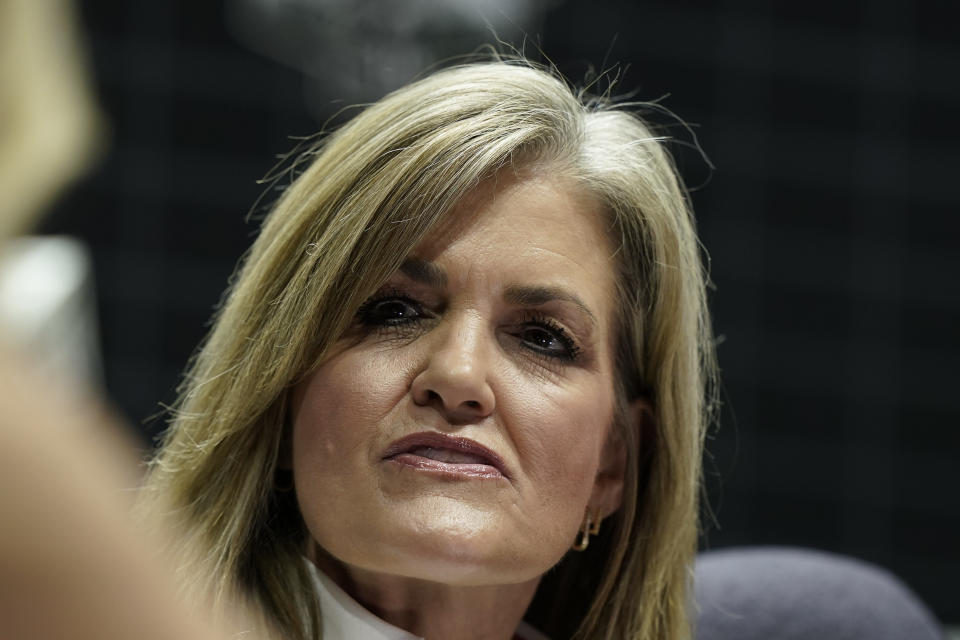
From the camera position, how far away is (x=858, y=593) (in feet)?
7.93

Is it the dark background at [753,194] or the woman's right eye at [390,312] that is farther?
the dark background at [753,194]

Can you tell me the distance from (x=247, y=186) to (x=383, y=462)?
3.55m

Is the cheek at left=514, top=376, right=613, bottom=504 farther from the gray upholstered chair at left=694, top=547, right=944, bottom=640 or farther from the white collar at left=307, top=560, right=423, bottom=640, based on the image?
the gray upholstered chair at left=694, top=547, right=944, bottom=640

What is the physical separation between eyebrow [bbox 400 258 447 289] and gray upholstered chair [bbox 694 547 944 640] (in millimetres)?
1026

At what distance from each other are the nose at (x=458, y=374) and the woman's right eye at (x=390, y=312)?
0.16ft

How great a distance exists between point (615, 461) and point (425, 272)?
0.43 m

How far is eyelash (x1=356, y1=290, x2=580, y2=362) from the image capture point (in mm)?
1575

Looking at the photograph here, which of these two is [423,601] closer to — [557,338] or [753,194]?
A: [557,338]

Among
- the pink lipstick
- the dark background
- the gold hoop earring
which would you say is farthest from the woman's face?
the dark background

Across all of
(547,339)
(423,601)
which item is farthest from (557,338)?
(423,601)

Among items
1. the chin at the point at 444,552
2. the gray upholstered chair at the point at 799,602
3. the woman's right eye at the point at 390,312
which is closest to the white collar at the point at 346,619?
the chin at the point at 444,552

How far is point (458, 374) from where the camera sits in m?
1.48

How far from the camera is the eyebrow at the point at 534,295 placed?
1.57m

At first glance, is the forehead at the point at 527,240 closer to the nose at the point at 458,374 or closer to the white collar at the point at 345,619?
the nose at the point at 458,374
